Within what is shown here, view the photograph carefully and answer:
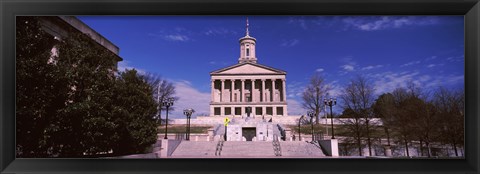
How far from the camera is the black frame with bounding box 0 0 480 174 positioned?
6.12 meters

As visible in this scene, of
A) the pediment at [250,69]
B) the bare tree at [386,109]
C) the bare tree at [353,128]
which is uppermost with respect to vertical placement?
the pediment at [250,69]

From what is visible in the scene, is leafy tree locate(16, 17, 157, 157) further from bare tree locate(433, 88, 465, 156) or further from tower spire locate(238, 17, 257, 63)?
tower spire locate(238, 17, 257, 63)

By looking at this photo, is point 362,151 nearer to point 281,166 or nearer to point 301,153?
point 301,153

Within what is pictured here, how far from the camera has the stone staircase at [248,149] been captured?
56.4 ft

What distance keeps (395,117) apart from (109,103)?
10.6 m

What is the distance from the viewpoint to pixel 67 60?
10.7 meters

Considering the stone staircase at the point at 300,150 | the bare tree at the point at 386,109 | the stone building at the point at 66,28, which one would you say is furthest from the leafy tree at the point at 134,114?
the bare tree at the point at 386,109

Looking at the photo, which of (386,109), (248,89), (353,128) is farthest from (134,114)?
(248,89)

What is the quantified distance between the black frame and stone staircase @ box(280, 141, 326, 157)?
10.1 m

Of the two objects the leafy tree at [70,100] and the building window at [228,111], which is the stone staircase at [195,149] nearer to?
the leafy tree at [70,100]
